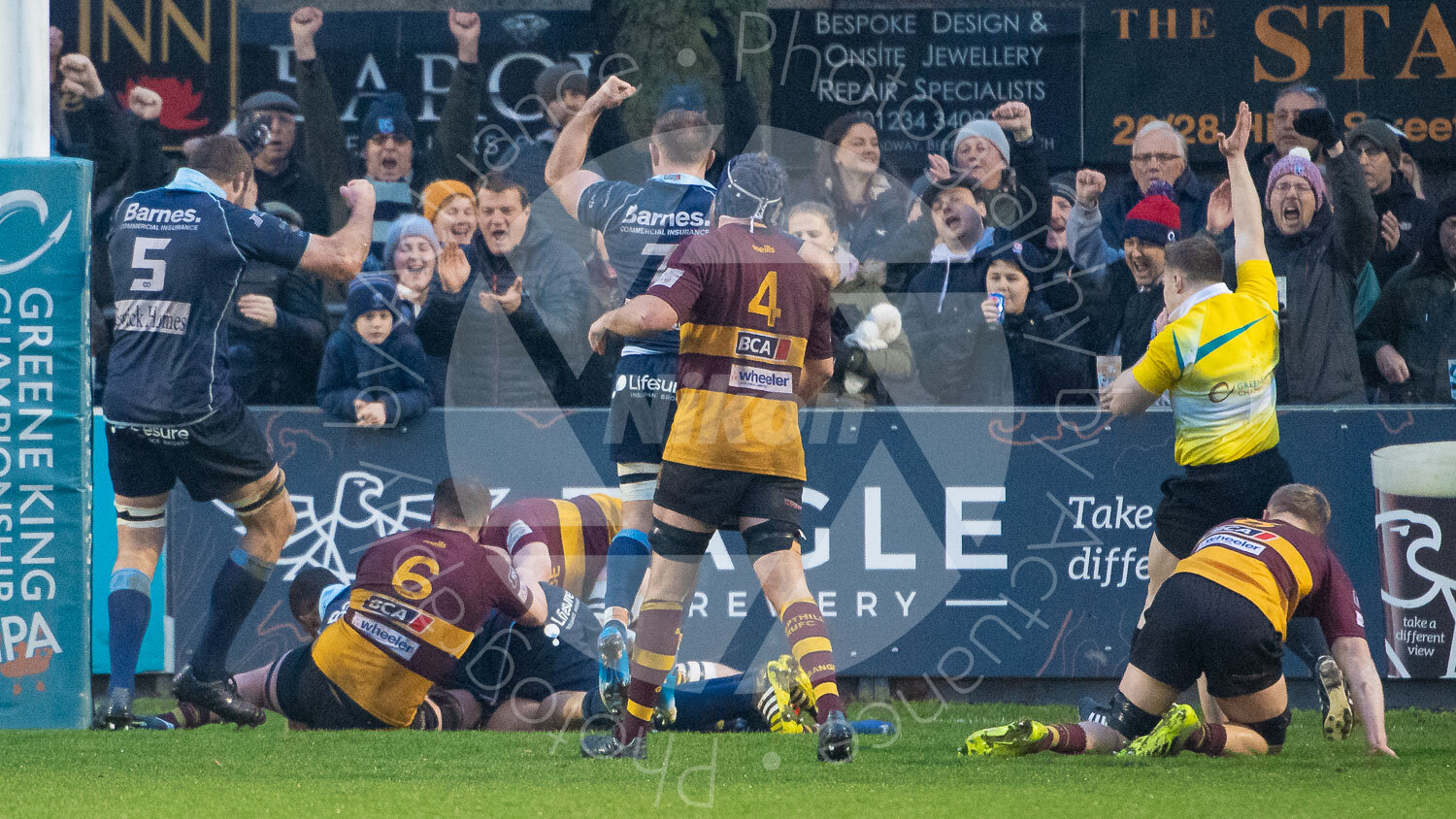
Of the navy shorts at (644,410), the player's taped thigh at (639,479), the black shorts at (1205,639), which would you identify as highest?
the navy shorts at (644,410)

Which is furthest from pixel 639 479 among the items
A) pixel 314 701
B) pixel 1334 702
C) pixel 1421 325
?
pixel 1421 325

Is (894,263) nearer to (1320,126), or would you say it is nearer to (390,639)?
(1320,126)

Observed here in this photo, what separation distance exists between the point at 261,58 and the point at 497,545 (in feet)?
15.2

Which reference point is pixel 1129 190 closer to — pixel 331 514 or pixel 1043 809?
pixel 331 514

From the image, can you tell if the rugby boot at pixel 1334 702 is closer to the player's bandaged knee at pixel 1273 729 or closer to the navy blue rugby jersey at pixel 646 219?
the player's bandaged knee at pixel 1273 729

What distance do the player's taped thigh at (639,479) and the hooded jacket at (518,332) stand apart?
1.43 metres

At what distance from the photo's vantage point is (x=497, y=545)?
25.0ft

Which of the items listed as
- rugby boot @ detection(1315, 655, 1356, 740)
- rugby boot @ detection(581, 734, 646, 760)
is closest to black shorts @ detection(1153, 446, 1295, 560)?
rugby boot @ detection(1315, 655, 1356, 740)

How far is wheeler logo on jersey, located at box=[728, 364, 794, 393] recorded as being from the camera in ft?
18.5

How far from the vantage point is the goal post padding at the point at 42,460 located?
6844mm

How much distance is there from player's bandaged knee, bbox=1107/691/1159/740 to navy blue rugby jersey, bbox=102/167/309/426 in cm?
377

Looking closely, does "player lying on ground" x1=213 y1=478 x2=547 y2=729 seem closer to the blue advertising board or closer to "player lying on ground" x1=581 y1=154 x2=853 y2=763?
"player lying on ground" x1=581 y1=154 x2=853 y2=763

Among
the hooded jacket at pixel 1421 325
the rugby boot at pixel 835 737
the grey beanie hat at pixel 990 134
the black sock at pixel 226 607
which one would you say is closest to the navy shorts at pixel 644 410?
the black sock at pixel 226 607

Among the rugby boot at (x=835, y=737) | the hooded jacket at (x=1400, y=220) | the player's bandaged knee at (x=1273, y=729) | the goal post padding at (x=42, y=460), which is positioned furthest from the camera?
the hooded jacket at (x=1400, y=220)
